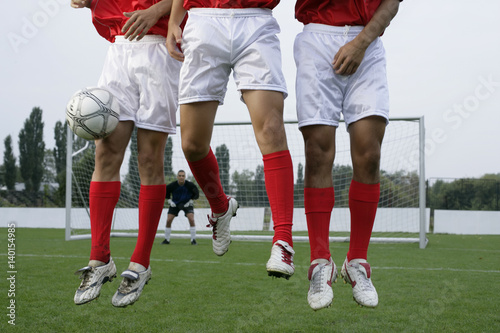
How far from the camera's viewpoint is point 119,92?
3135mm

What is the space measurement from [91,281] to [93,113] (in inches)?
39.2

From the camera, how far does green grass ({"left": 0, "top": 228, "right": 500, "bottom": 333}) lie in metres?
4.36

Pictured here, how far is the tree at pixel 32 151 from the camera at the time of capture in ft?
146

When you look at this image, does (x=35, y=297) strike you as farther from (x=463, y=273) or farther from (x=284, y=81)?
(x=463, y=273)

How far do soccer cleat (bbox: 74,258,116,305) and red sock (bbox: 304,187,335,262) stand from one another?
1.27m

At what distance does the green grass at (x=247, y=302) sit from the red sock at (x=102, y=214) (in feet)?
4.75

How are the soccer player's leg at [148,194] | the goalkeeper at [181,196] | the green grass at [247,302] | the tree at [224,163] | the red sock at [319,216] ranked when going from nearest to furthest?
the red sock at [319,216] → the soccer player's leg at [148,194] → the green grass at [247,302] → the goalkeeper at [181,196] → the tree at [224,163]

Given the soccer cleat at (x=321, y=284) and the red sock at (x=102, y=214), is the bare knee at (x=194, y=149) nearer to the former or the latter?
the red sock at (x=102, y=214)

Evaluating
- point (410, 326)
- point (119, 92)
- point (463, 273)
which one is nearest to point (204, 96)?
point (119, 92)

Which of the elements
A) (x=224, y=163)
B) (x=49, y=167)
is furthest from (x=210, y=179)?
(x=49, y=167)

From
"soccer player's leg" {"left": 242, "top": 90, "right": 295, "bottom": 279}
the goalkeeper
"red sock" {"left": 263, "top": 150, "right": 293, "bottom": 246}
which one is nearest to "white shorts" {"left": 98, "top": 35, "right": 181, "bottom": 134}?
"soccer player's leg" {"left": 242, "top": 90, "right": 295, "bottom": 279}

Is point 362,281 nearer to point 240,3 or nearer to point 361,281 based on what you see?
point 361,281

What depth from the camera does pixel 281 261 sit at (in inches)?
92.4

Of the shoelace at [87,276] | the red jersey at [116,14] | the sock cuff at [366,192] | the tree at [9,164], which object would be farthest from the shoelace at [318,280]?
the tree at [9,164]
